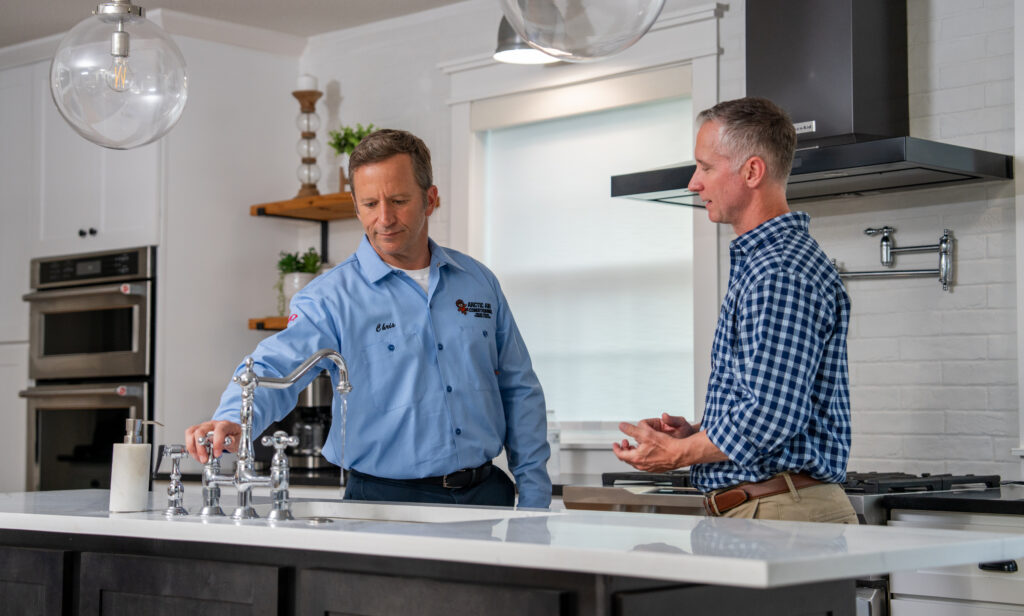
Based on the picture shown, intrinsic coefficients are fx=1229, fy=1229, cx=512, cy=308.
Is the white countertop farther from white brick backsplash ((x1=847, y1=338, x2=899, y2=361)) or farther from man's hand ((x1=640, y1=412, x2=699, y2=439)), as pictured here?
white brick backsplash ((x1=847, y1=338, x2=899, y2=361))

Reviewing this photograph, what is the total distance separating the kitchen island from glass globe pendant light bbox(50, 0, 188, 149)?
72cm

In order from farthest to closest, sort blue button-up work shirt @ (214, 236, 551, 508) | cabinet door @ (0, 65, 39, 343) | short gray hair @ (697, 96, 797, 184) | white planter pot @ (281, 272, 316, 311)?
cabinet door @ (0, 65, 39, 343), white planter pot @ (281, 272, 316, 311), blue button-up work shirt @ (214, 236, 551, 508), short gray hair @ (697, 96, 797, 184)

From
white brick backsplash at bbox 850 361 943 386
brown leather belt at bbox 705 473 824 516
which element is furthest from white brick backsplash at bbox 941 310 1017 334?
brown leather belt at bbox 705 473 824 516

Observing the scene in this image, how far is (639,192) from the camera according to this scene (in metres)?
3.69

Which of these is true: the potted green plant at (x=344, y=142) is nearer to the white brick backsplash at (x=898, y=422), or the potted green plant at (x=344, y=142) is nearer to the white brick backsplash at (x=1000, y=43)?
the white brick backsplash at (x=898, y=422)

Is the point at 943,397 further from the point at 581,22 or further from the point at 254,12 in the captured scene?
the point at 254,12

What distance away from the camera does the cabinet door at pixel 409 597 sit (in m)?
1.48

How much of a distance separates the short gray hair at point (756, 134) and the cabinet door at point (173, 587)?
3.54ft

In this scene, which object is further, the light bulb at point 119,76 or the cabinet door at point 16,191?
the cabinet door at point 16,191

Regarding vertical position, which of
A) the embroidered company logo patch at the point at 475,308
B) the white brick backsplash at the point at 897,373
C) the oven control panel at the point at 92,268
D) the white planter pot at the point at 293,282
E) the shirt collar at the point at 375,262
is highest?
the oven control panel at the point at 92,268

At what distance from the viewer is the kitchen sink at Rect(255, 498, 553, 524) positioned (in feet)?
6.72

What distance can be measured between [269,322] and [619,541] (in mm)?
3617

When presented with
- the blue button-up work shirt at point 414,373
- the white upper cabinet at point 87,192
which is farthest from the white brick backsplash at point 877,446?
the white upper cabinet at point 87,192

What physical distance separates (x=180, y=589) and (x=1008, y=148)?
8.50ft
